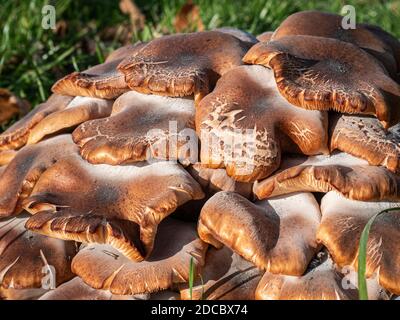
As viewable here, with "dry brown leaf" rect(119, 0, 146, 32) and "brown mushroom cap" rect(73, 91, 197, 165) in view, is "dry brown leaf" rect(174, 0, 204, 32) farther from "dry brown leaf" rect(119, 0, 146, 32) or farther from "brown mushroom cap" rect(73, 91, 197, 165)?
"brown mushroom cap" rect(73, 91, 197, 165)

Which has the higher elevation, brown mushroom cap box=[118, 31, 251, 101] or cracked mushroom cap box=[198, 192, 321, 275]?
brown mushroom cap box=[118, 31, 251, 101]

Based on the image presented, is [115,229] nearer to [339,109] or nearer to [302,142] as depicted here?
[302,142]

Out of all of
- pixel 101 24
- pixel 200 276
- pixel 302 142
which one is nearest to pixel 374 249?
pixel 302 142

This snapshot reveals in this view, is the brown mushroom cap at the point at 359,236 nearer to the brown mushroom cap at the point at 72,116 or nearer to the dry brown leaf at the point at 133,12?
the brown mushroom cap at the point at 72,116

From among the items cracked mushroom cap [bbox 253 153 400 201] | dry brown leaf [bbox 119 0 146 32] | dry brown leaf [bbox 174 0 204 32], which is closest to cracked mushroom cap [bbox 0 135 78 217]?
cracked mushroom cap [bbox 253 153 400 201]

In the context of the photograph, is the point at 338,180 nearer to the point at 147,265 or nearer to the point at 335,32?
the point at 147,265

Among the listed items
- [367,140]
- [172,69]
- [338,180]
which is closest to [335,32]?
[367,140]

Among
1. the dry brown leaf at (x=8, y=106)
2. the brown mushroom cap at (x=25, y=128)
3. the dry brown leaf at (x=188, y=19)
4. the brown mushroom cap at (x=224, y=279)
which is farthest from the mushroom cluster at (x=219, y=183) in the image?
the dry brown leaf at (x=188, y=19)
